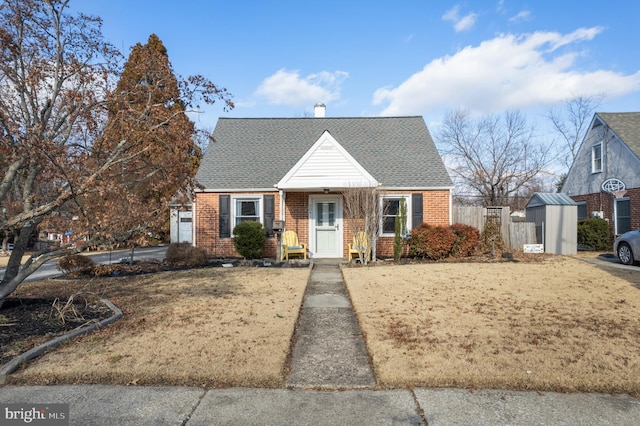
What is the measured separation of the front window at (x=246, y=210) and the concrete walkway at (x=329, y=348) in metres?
6.76

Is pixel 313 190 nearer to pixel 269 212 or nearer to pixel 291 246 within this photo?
pixel 269 212

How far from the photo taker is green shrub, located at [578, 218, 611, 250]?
15.9 meters

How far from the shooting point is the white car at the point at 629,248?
11484 millimetres

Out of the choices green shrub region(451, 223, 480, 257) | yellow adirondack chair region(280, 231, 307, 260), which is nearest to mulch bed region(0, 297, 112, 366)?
yellow adirondack chair region(280, 231, 307, 260)

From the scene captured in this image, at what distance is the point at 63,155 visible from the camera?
17.8ft

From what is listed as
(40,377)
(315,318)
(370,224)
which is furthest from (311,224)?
(40,377)

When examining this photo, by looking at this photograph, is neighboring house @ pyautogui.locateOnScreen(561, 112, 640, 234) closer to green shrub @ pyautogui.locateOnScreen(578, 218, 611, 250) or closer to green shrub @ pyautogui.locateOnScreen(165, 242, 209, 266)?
green shrub @ pyautogui.locateOnScreen(578, 218, 611, 250)

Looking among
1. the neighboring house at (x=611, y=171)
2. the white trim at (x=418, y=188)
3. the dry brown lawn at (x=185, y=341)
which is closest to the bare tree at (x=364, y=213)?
the white trim at (x=418, y=188)

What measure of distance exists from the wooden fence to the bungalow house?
48.8 inches

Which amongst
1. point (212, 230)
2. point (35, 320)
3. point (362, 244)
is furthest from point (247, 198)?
point (35, 320)

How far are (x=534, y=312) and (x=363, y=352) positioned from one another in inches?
127

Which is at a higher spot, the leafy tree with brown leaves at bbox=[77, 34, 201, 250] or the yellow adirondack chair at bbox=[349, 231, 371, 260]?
the leafy tree with brown leaves at bbox=[77, 34, 201, 250]

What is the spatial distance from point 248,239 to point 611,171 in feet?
52.5

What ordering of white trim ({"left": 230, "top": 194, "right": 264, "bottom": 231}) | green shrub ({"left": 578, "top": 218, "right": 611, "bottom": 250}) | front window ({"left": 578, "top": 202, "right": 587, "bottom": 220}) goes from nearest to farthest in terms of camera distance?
white trim ({"left": 230, "top": 194, "right": 264, "bottom": 231}) → green shrub ({"left": 578, "top": 218, "right": 611, "bottom": 250}) → front window ({"left": 578, "top": 202, "right": 587, "bottom": 220})
